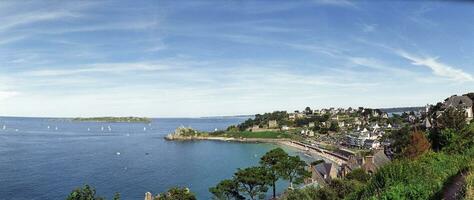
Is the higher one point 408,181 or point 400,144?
point 408,181

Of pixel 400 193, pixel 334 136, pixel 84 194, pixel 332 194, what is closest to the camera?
pixel 400 193

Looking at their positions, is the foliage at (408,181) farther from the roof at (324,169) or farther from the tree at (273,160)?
the roof at (324,169)

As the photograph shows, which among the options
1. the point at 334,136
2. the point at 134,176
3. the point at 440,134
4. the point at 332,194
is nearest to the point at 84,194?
the point at 332,194

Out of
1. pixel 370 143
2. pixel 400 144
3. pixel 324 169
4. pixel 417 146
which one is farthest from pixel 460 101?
pixel 417 146

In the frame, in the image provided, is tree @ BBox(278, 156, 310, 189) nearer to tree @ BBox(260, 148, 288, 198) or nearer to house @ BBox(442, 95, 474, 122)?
tree @ BBox(260, 148, 288, 198)

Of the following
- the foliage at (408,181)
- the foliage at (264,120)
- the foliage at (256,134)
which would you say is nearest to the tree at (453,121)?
the foliage at (408,181)

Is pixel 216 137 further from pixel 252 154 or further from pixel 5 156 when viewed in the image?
pixel 5 156

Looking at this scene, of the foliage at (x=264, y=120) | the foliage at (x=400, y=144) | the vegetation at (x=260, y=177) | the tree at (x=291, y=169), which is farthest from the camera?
the foliage at (x=264, y=120)

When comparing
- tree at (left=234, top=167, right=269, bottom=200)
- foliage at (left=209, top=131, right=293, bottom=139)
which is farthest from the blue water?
foliage at (left=209, top=131, right=293, bottom=139)

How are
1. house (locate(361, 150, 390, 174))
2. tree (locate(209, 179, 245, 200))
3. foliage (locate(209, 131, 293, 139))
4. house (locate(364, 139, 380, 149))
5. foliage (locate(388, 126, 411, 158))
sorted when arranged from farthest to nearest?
foliage (locate(209, 131, 293, 139)), house (locate(364, 139, 380, 149)), foliage (locate(388, 126, 411, 158)), house (locate(361, 150, 390, 174)), tree (locate(209, 179, 245, 200))

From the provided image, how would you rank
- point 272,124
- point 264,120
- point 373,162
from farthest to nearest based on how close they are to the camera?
point 264,120 < point 272,124 < point 373,162

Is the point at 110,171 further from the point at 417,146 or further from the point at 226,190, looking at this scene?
the point at 417,146
